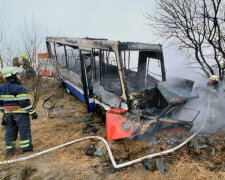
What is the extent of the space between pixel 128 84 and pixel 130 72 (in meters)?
0.47

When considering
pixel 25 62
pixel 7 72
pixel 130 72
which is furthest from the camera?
pixel 25 62

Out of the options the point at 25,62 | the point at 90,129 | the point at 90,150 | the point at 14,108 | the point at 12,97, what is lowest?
the point at 90,129

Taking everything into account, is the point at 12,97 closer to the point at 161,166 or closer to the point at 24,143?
the point at 24,143

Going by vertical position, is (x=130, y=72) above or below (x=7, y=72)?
below

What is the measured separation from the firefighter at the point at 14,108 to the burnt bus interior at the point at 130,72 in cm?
207

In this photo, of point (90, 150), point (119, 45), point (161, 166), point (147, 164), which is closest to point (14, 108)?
point (90, 150)

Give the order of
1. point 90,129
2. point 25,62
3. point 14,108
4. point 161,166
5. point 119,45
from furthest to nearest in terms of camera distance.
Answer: point 25,62 → point 90,129 → point 119,45 → point 14,108 → point 161,166

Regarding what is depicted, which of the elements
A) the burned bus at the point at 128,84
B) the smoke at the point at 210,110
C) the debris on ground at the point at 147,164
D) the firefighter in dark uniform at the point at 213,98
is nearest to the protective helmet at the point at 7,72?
the burned bus at the point at 128,84

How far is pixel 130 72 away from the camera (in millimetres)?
4527

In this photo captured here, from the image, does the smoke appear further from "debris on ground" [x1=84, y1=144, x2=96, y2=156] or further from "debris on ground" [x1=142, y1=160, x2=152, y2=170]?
"debris on ground" [x1=84, y1=144, x2=96, y2=156]

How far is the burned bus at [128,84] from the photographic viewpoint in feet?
12.4

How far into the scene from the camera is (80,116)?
5777 mm

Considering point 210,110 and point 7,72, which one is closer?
point 7,72

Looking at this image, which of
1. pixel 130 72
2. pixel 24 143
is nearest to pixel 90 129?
pixel 24 143
